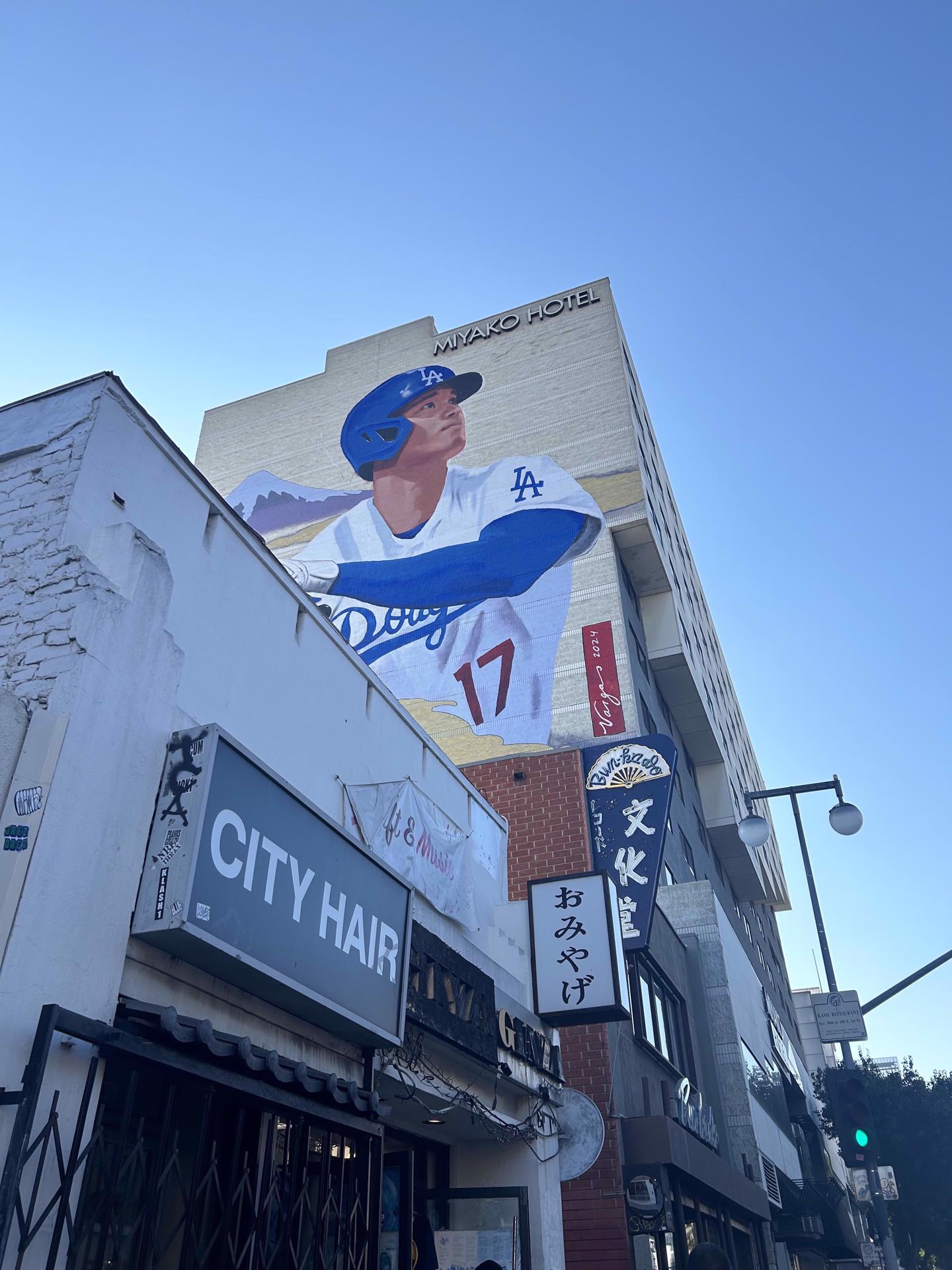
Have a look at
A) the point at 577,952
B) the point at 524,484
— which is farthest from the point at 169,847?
the point at 524,484

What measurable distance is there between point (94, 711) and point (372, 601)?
944 inches

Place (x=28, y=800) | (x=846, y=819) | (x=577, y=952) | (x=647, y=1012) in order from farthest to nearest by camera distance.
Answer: (x=647, y=1012) < (x=846, y=819) < (x=577, y=952) < (x=28, y=800)

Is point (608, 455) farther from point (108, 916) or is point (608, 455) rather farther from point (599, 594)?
point (108, 916)

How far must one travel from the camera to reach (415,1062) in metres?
10.4

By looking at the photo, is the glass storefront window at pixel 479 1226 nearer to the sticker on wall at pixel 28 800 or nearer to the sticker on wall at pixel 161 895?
the sticker on wall at pixel 161 895

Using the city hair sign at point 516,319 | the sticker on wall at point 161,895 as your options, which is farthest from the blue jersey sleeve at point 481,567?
the sticker on wall at point 161,895

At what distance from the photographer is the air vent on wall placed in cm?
2475

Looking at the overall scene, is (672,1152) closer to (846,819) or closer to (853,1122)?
(853,1122)

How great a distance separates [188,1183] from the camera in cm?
738

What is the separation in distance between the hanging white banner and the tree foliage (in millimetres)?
27696

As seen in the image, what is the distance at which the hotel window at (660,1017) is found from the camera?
19.3 m

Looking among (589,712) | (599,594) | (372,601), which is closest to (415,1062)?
(589,712)

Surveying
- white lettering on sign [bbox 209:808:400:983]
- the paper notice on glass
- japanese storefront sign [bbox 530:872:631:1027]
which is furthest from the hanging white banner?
the paper notice on glass

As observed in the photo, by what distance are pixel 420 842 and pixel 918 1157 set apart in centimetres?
3229
